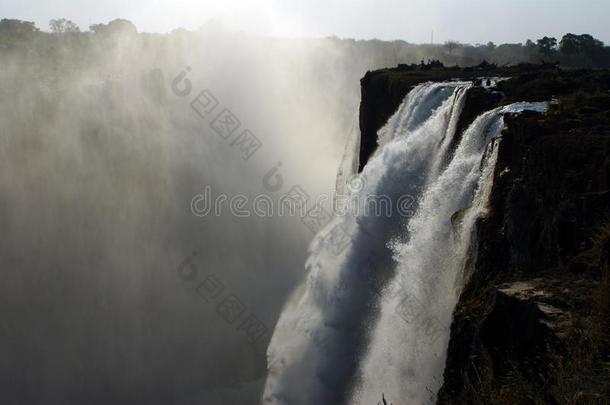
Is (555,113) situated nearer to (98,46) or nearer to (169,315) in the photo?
(169,315)

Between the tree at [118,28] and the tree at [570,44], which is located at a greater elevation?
the tree at [118,28]

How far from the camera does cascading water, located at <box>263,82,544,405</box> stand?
856cm

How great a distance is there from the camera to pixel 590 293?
5.37 m

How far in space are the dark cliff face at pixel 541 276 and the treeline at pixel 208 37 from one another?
119 ft

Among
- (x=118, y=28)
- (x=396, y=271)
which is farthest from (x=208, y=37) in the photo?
(x=396, y=271)

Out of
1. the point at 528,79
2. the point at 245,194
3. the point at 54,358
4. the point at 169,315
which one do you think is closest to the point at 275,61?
the point at 245,194

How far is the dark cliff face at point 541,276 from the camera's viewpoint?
4.50 m

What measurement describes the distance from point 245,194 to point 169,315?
13161 mm

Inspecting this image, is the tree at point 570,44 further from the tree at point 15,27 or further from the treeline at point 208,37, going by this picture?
the tree at point 15,27

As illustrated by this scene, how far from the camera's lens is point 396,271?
10.5m

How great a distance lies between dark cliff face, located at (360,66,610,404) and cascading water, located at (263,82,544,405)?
64 cm

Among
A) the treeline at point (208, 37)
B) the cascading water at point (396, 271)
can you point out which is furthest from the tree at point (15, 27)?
the cascading water at point (396, 271)

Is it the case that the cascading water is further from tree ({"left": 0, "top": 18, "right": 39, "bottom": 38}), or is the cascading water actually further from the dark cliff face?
tree ({"left": 0, "top": 18, "right": 39, "bottom": 38})

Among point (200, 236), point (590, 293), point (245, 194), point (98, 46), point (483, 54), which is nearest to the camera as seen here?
point (590, 293)
